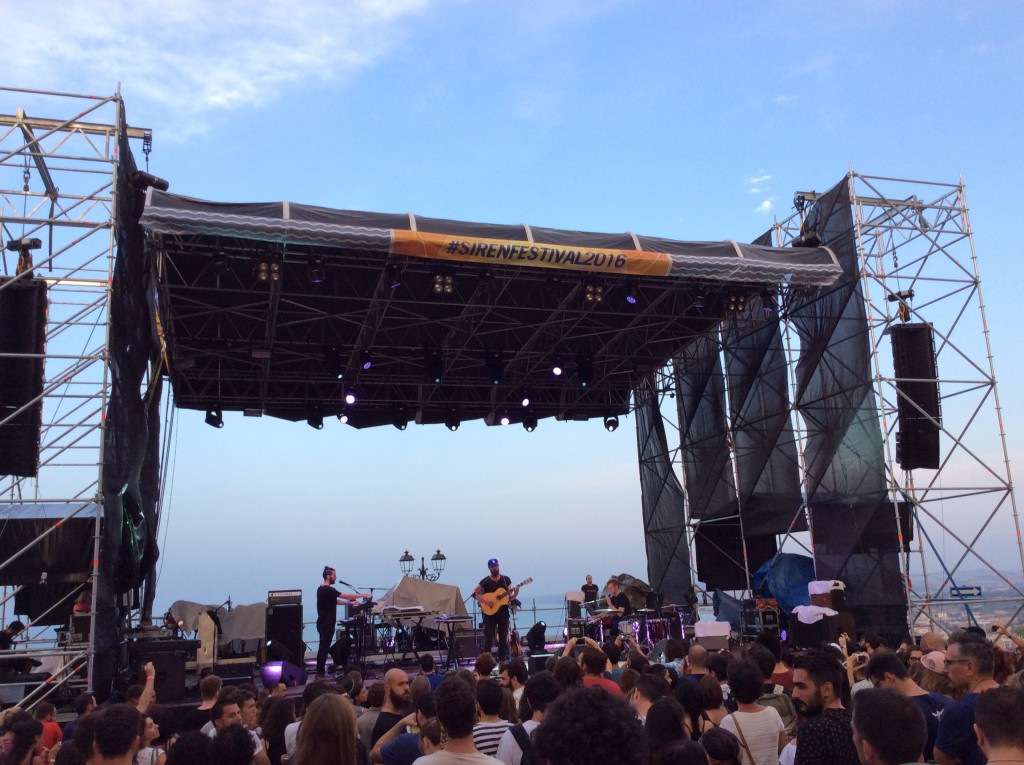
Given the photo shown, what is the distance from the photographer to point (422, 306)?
16281 mm

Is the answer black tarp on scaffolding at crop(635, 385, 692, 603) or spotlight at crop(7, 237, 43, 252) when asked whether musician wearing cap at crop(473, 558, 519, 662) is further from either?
spotlight at crop(7, 237, 43, 252)

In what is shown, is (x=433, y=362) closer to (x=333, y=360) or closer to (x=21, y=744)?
(x=333, y=360)

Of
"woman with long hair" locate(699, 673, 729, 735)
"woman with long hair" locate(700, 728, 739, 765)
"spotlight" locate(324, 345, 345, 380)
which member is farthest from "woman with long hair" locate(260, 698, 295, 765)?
"spotlight" locate(324, 345, 345, 380)

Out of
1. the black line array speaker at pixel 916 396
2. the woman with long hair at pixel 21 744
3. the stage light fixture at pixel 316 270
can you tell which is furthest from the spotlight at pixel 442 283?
the woman with long hair at pixel 21 744

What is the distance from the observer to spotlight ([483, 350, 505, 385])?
1762 cm

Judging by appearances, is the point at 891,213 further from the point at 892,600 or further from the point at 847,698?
the point at 847,698

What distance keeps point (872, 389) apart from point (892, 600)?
354 centimetres

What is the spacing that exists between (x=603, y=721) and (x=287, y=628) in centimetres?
1235

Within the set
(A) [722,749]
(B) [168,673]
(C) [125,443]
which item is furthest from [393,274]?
(A) [722,749]

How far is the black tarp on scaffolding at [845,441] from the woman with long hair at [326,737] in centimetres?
1268

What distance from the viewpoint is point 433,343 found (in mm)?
17422

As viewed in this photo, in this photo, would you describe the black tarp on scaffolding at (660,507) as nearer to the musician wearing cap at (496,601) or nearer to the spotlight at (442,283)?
the musician wearing cap at (496,601)

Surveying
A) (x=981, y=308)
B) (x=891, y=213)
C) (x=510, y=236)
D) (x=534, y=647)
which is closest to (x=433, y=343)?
(x=510, y=236)

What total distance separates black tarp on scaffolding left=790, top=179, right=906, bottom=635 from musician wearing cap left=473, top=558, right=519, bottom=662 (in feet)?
18.5
